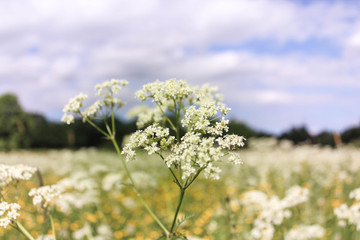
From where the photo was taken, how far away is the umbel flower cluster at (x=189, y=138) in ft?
7.59

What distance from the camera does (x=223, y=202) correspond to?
412 centimetres

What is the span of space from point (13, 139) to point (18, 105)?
618cm

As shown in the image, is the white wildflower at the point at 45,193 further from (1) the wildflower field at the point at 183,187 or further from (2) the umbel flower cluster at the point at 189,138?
(2) the umbel flower cluster at the point at 189,138

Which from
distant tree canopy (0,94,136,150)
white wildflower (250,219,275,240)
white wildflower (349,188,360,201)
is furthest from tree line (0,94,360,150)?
white wildflower (349,188,360,201)

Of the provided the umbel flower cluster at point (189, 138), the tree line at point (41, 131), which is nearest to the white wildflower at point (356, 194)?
the umbel flower cluster at point (189, 138)

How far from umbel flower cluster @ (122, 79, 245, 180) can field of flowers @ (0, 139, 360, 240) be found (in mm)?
444

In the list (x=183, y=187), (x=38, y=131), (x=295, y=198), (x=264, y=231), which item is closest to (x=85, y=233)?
(x=264, y=231)

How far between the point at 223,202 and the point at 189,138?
206cm

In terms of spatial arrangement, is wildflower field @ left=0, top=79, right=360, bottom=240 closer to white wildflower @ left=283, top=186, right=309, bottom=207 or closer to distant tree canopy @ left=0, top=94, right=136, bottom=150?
white wildflower @ left=283, top=186, right=309, bottom=207

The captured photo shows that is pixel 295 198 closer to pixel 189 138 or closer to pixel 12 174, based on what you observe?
pixel 189 138

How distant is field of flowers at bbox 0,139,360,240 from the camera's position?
4523 mm

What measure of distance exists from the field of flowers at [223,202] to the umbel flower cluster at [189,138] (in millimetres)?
444

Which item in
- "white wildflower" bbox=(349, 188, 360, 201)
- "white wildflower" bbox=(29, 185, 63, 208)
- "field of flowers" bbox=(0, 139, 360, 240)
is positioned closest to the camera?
"white wildflower" bbox=(29, 185, 63, 208)

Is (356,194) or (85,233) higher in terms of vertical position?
(356,194)
